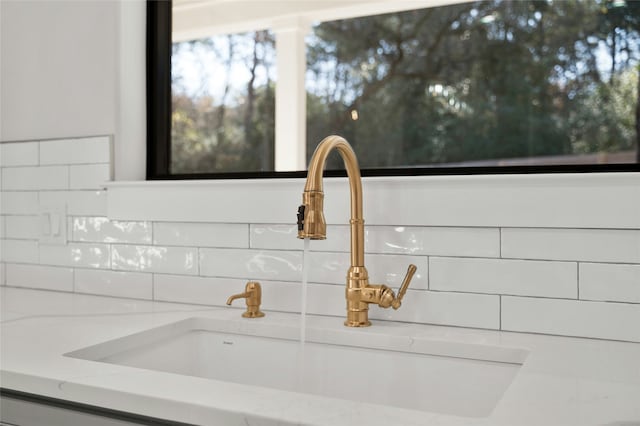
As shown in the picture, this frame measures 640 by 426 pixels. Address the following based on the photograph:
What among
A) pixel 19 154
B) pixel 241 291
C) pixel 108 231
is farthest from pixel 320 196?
pixel 19 154

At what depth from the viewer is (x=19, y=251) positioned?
1641mm

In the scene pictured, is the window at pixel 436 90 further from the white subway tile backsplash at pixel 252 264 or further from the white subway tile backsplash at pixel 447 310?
the white subway tile backsplash at pixel 447 310

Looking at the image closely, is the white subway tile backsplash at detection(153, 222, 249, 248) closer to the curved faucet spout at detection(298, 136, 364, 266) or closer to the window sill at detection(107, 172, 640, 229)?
the window sill at detection(107, 172, 640, 229)

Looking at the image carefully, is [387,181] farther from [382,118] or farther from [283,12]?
[382,118]

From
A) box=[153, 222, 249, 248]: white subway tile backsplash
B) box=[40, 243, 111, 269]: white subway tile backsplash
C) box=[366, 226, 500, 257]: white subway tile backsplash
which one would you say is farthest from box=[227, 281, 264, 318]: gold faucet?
box=[40, 243, 111, 269]: white subway tile backsplash

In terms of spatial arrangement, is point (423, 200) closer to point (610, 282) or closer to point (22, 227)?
point (610, 282)

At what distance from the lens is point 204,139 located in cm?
477

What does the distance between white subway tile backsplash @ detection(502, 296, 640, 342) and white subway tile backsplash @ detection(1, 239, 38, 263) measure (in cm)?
123

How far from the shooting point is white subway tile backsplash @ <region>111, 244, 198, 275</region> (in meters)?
1.39

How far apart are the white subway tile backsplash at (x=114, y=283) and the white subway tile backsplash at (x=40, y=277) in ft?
0.12

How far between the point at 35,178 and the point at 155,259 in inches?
18.3

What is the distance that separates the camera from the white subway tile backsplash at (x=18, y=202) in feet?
5.31

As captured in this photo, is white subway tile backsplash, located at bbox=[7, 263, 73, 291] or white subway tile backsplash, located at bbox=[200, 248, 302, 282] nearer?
white subway tile backsplash, located at bbox=[200, 248, 302, 282]

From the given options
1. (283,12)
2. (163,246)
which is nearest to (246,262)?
(163,246)
